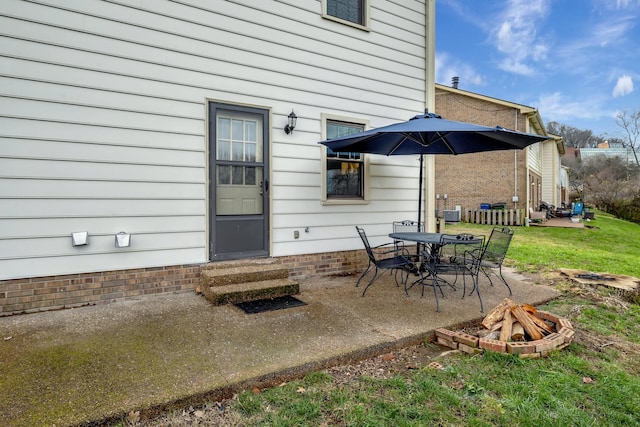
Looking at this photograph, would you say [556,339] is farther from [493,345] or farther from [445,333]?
[445,333]

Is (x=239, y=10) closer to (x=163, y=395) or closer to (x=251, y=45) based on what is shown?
(x=251, y=45)

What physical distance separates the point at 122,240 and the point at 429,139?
4.11 metres

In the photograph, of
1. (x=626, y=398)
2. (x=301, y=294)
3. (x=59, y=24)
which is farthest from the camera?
(x=301, y=294)

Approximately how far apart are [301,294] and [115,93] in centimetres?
309

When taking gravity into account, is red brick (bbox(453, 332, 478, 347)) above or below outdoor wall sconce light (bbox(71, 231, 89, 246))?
below

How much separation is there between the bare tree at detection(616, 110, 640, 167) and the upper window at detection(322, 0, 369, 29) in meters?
35.6

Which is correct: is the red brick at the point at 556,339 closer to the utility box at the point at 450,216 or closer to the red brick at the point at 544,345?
Answer: the red brick at the point at 544,345

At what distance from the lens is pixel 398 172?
20.1ft

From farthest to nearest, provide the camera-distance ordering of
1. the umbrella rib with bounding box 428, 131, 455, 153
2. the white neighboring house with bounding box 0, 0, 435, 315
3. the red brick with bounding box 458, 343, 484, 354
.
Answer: the umbrella rib with bounding box 428, 131, 455, 153, the white neighboring house with bounding box 0, 0, 435, 315, the red brick with bounding box 458, 343, 484, 354

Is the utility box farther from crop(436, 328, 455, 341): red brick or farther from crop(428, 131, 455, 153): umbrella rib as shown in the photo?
crop(436, 328, 455, 341): red brick

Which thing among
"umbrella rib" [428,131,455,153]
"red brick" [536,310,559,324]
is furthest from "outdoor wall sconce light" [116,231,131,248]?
"red brick" [536,310,559,324]

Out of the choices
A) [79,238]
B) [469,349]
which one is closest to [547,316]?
[469,349]

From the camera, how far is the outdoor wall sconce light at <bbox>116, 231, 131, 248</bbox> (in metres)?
3.93

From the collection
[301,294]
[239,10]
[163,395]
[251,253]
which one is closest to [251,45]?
[239,10]
